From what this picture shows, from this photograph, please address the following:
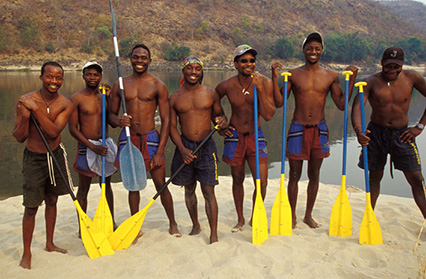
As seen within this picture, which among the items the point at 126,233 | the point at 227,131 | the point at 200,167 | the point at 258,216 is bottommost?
the point at 126,233

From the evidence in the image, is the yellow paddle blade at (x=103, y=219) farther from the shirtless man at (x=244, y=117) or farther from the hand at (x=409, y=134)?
the hand at (x=409, y=134)

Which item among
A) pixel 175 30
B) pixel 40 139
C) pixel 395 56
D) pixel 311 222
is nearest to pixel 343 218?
pixel 311 222

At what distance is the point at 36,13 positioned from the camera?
5412 cm

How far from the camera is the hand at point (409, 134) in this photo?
388 cm

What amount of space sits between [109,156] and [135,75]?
97cm

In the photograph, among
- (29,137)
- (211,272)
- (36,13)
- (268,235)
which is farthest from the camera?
(36,13)

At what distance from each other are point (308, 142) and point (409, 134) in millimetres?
1093

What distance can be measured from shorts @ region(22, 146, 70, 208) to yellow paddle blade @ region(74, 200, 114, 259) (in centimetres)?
30

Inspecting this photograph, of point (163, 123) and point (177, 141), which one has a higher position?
point (163, 123)

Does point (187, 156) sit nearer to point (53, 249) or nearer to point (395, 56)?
point (53, 249)

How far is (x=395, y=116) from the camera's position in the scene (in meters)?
3.96

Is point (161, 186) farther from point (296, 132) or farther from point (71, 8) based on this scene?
point (71, 8)

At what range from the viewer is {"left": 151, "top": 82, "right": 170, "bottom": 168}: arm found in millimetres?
3910

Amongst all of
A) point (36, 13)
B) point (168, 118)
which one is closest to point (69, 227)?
point (168, 118)
